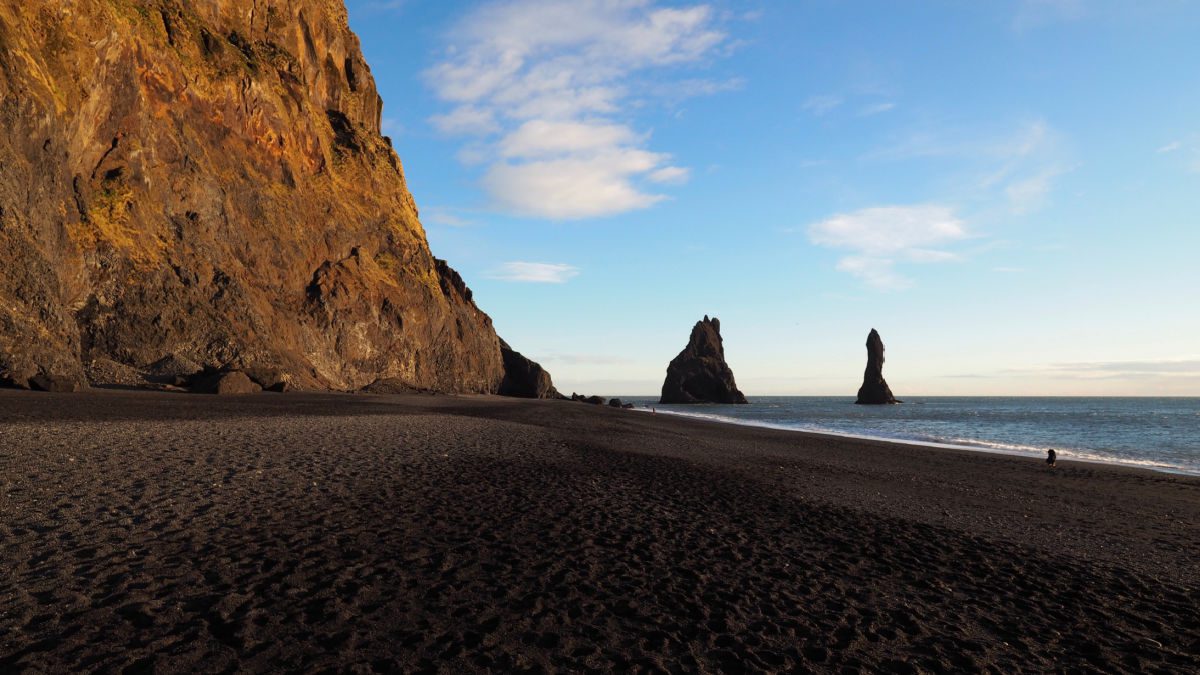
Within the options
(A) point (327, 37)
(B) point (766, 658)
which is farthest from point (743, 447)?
(A) point (327, 37)

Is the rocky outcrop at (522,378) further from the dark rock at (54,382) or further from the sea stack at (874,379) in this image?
the sea stack at (874,379)

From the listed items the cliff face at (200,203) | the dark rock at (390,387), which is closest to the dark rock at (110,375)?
the cliff face at (200,203)

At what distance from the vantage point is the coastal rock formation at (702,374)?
166 metres

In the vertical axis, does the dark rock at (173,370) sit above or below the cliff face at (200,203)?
below

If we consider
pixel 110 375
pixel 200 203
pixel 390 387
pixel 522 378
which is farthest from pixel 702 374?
pixel 110 375

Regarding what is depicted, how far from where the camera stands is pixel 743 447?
27.2 meters

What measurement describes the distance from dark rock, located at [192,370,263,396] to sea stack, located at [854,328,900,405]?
16365 cm

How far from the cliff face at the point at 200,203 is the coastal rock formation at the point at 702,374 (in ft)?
336

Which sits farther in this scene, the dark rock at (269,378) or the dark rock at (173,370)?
the dark rock at (269,378)

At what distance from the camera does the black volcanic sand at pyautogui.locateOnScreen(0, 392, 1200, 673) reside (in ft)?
18.6

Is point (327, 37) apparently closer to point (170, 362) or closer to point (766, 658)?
point (170, 362)

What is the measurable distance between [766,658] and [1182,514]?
55.7ft

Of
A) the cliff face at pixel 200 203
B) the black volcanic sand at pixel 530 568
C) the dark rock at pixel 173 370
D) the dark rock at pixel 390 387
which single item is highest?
the cliff face at pixel 200 203

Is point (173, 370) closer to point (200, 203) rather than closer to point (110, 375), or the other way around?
point (110, 375)
